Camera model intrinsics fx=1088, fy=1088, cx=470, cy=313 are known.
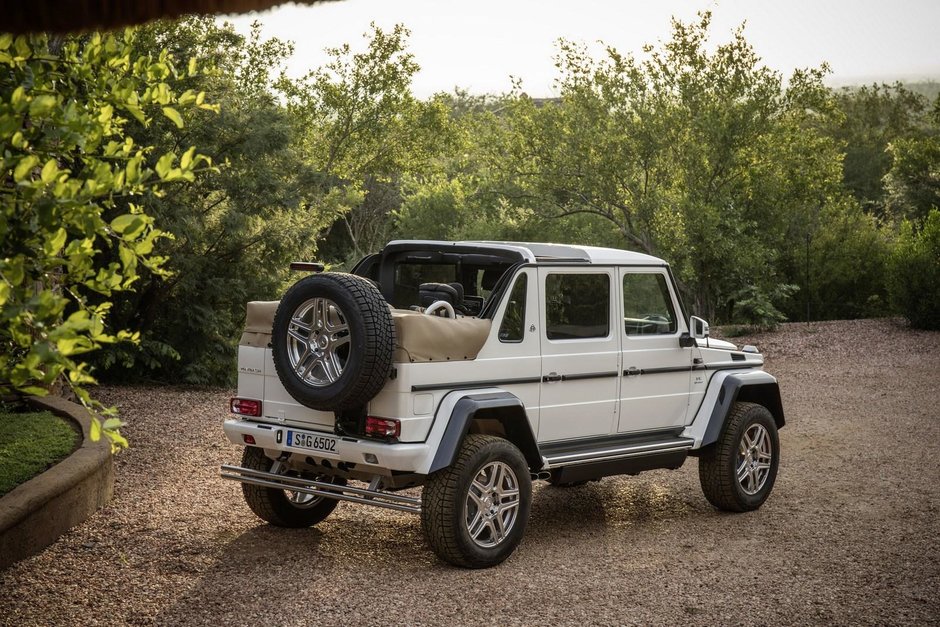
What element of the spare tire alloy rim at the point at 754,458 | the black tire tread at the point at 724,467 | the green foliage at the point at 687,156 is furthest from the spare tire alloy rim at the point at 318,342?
the green foliage at the point at 687,156

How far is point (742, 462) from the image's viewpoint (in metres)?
8.67

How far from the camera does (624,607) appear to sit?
19.8 ft

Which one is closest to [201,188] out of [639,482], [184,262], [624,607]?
[184,262]

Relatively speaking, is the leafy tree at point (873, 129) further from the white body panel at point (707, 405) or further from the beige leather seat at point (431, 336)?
the beige leather seat at point (431, 336)

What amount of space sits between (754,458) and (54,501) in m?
5.26

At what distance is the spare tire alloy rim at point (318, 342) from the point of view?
6.47 m

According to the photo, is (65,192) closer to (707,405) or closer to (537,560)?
(537,560)

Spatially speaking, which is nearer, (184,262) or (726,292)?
(184,262)

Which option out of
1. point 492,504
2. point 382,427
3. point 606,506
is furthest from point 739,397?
point 382,427

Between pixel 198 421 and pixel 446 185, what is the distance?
70.3 ft

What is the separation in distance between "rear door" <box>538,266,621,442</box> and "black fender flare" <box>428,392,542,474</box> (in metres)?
0.24

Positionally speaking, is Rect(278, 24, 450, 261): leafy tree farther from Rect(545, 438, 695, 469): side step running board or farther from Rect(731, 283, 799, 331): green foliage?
Rect(545, 438, 695, 469): side step running board

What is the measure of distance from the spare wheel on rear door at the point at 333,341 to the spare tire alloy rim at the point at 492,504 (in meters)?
0.94

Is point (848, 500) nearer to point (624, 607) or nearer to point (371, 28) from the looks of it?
point (624, 607)
